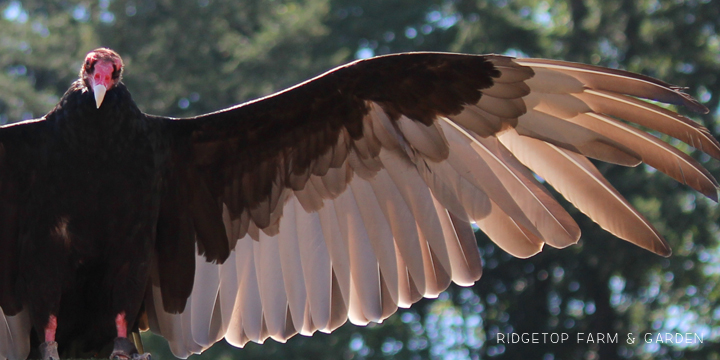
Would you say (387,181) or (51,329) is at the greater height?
(387,181)

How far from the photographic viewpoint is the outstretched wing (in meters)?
3.33

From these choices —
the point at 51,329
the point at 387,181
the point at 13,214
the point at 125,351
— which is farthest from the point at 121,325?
the point at 387,181

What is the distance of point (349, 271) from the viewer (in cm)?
376

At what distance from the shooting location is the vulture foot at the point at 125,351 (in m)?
3.38

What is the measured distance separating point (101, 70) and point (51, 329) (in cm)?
91

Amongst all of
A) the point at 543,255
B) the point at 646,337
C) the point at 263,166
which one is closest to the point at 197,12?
the point at 543,255

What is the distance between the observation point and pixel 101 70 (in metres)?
3.34

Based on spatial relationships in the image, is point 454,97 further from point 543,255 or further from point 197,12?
point 197,12

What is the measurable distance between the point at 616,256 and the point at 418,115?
12030 mm

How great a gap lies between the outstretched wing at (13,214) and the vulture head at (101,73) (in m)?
0.22

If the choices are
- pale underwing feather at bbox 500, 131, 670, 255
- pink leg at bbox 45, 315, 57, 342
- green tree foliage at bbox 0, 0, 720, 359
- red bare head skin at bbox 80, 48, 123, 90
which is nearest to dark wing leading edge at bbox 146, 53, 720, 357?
pale underwing feather at bbox 500, 131, 670, 255

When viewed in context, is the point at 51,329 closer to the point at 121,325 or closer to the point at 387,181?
the point at 121,325

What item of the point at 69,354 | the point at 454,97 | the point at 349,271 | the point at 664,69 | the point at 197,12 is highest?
the point at 197,12

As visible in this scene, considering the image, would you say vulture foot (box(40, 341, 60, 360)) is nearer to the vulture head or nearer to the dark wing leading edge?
the dark wing leading edge
